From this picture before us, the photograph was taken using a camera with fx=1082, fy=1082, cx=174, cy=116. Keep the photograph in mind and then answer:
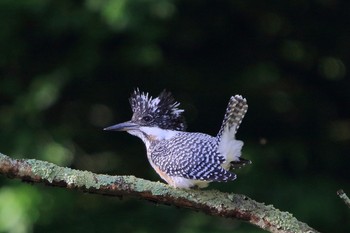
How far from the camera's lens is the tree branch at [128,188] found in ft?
13.0

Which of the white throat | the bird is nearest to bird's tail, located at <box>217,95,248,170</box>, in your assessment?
the bird

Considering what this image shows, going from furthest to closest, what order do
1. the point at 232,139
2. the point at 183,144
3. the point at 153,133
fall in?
1. the point at 153,133
2. the point at 183,144
3. the point at 232,139

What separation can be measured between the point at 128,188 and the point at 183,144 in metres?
0.91

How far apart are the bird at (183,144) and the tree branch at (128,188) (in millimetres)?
429

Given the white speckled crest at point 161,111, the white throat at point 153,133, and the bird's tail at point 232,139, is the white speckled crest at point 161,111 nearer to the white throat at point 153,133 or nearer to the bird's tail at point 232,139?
the white throat at point 153,133

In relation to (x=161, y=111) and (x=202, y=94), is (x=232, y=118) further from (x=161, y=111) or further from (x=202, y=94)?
(x=202, y=94)

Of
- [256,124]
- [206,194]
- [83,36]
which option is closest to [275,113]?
[256,124]

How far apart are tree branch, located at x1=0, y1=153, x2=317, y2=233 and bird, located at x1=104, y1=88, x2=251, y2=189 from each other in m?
0.43

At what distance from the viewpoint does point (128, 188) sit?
13.1 feet

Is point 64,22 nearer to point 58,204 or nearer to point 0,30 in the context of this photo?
point 0,30

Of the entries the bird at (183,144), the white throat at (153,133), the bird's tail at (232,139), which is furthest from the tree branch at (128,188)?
the white throat at (153,133)

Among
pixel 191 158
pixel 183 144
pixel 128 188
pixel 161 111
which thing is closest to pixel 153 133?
pixel 161 111

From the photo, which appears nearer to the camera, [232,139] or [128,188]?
[128,188]

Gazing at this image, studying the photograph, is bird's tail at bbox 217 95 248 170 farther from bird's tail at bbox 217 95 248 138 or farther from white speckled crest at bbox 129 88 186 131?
white speckled crest at bbox 129 88 186 131
